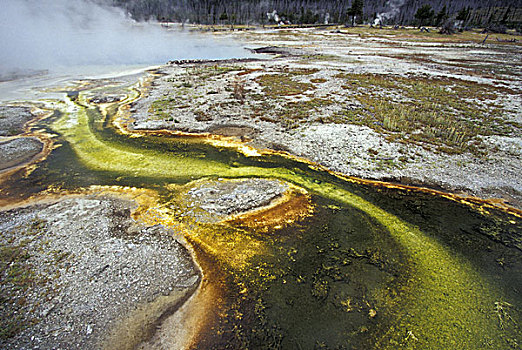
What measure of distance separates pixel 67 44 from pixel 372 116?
8083 centimetres

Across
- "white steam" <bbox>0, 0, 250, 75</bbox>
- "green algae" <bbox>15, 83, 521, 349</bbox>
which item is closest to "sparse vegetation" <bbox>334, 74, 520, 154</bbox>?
"green algae" <bbox>15, 83, 521, 349</bbox>

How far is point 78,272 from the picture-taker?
27.2 ft

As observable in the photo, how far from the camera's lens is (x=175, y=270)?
868cm

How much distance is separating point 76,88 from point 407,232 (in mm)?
39236

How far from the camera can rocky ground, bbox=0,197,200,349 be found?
686 cm

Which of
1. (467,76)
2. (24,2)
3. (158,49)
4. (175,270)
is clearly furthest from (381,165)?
(24,2)

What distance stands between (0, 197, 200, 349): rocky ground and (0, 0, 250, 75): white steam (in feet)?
153

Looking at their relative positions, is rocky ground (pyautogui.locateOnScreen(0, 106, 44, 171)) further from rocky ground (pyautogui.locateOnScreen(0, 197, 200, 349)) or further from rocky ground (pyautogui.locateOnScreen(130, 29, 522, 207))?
rocky ground (pyautogui.locateOnScreen(130, 29, 522, 207))

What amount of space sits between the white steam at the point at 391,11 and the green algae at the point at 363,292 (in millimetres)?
167171

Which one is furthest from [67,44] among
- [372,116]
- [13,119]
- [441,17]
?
[441,17]

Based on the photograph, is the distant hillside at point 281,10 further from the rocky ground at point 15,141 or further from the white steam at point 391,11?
the rocky ground at point 15,141

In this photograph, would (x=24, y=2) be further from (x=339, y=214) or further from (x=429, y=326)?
(x=429, y=326)

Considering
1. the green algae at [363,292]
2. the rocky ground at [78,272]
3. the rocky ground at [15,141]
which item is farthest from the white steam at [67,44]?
the green algae at [363,292]

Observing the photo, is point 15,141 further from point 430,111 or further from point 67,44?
point 67,44
